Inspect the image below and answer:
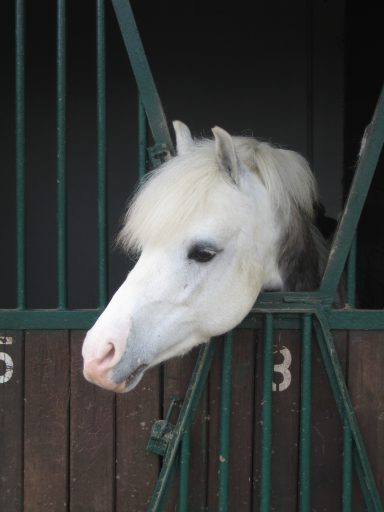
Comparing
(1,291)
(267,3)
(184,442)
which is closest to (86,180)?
(1,291)

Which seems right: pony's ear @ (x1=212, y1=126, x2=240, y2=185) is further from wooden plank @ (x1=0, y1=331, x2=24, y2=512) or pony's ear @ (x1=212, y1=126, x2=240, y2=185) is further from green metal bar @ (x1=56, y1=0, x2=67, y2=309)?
wooden plank @ (x1=0, y1=331, x2=24, y2=512)

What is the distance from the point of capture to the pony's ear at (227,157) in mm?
1320

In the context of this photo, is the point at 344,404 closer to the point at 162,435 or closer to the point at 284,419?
the point at 284,419

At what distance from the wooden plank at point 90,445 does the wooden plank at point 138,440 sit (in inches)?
1.1

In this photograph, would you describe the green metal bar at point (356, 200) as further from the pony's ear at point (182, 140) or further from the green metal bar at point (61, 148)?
the green metal bar at point (61, 148)

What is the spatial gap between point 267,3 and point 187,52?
70 centimetres

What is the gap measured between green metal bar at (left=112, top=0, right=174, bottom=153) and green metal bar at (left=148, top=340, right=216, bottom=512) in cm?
62

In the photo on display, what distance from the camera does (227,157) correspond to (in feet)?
4.46

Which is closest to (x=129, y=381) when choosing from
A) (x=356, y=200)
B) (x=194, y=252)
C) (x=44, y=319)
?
(x=194, y=252)

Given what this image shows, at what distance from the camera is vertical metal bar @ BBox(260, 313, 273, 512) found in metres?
1.46

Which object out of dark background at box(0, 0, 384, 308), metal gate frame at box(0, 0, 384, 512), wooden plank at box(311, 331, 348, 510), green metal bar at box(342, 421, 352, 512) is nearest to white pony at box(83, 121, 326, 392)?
metal gate frame at box(0, 0, 384, 512)

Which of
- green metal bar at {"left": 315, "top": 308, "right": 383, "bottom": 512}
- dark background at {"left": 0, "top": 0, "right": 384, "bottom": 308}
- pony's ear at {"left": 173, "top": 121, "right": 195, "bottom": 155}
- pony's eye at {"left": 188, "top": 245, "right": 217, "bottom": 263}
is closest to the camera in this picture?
pony's eye at {"left": 188, "top": 245, "right": 217, "bottom": 263}

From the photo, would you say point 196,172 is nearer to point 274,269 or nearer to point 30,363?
point 274,269

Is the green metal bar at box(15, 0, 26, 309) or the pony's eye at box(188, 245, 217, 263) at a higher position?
the green metal bar at box(15, 0, 26, 309)
